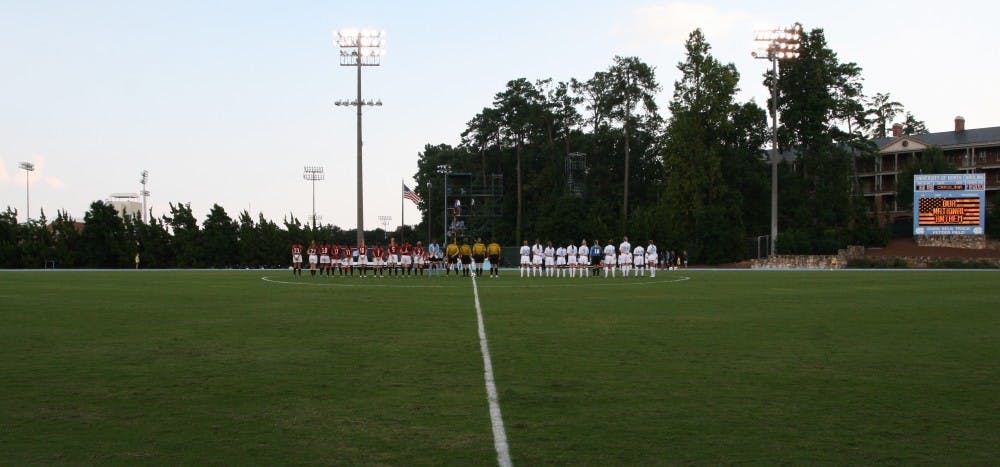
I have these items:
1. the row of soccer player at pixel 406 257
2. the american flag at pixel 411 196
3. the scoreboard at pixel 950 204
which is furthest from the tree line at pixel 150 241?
the scoreboard at pixel 950 204

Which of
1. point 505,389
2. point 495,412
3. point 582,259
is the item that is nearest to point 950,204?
point 582,259

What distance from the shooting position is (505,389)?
8.28 meters

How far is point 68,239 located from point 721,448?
69439 mm

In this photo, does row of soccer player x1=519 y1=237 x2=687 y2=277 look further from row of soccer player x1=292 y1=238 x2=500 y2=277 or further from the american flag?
the american flag

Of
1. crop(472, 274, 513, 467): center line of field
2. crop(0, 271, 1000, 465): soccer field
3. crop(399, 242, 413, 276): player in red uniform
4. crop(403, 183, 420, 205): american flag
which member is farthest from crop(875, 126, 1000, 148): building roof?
crop(472, 274, 513, 467): center line of field

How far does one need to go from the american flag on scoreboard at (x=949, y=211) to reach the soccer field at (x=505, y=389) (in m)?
42.7

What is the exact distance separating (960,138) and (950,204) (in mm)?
43100

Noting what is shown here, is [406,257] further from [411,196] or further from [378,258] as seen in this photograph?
[411,196]

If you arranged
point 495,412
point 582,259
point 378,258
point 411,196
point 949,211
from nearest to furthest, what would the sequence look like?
1. point 495,412
2. point 582,259
3. point 378,258
4. point 949,211
5. point 411,196

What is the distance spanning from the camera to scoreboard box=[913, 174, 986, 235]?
5422 centimetres

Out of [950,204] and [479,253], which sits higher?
[950,204]

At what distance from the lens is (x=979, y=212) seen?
5412 cm

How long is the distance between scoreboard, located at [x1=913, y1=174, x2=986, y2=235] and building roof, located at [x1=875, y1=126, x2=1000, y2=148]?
3683cm

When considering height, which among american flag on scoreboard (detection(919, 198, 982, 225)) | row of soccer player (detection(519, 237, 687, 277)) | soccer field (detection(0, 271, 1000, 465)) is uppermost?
american flag on scoreboard (detection(919, 198, 982, 225))
